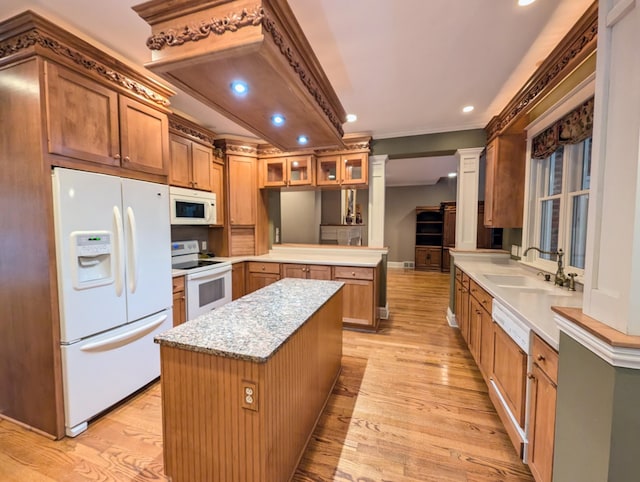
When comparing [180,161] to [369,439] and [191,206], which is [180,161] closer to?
[191,206]

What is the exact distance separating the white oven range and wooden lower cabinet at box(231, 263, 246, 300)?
0.19 m

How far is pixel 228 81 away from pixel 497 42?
1.91 metres

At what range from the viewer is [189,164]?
3.25 metres

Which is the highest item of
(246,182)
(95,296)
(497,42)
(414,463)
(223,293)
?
(497,42)

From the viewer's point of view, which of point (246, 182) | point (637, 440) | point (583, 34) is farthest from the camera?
point (246, 182)

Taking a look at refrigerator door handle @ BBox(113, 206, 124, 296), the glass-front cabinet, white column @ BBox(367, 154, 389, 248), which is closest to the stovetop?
refrigerator door handle @ BBox(113, 206, 124, 296)

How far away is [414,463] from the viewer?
159cm

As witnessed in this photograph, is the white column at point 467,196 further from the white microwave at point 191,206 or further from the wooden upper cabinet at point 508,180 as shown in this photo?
the white microwave at point 191,206

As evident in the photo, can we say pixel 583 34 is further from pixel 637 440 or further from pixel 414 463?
pixel 414 463

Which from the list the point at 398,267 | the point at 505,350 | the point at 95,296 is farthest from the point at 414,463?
the point at 398,267

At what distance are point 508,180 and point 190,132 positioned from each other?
3.69 metres

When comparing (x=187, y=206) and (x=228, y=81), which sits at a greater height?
(x=228, y=81)

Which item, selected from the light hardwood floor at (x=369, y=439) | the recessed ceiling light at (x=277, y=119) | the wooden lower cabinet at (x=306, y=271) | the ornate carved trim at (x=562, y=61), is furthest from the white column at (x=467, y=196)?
the recessed ceiling light at (x=277, y=119)

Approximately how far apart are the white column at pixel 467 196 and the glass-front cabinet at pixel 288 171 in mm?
2016
